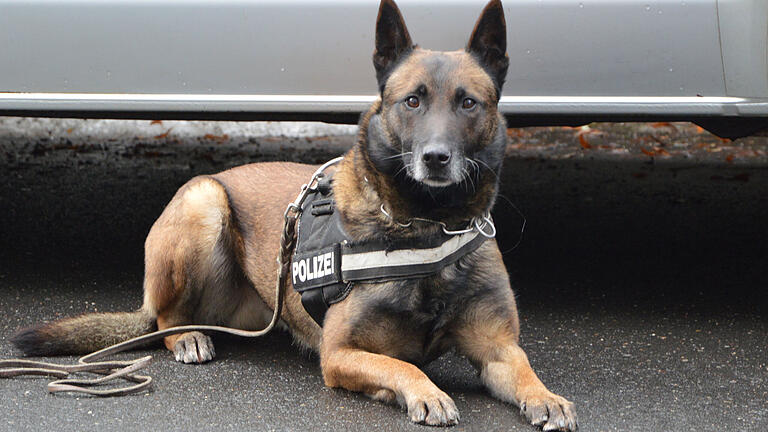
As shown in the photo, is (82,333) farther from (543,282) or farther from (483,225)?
(543,282)

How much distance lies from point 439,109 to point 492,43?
377mm

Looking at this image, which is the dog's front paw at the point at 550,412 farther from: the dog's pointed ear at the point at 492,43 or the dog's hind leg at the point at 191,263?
the dog's hind leg at the point at 191,263

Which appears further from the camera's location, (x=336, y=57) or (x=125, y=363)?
(x=336, y=57)

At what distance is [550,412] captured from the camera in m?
2.57

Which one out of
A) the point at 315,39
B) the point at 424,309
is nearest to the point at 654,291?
the point at 424,309

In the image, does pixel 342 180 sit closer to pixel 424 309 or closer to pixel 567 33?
pixel 424 309

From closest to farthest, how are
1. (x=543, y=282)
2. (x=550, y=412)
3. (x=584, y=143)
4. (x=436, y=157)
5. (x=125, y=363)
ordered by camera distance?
(x=550, y=412) < (x=436, y=157) < (x=125, y=363) < (x=543, y=282) < (x=584, y=143)

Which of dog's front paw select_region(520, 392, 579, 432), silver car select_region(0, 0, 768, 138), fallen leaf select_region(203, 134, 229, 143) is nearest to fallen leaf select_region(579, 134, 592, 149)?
fallen leaf select_region(203, 134, 229, 143)

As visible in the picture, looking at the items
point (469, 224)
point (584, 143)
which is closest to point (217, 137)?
point (584, 143)

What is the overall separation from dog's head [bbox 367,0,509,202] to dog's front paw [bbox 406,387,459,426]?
68 cm

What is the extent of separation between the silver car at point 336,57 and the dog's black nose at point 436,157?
781 millimetres

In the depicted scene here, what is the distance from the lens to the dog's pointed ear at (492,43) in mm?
3025

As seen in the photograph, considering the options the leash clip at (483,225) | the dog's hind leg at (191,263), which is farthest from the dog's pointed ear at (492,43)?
the dog's hind leg at (191,263)

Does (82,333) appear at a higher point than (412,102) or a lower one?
lower
